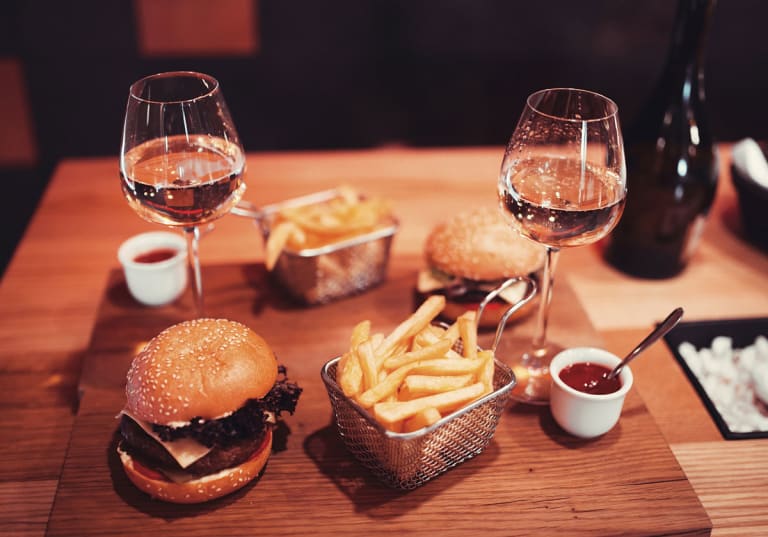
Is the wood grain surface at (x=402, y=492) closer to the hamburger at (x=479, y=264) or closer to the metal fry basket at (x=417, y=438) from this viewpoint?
Result: the metal fry basket at (x=417, y=438)

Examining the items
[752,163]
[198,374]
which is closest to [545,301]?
[198,374]

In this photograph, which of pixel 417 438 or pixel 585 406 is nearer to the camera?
pixel 417 438

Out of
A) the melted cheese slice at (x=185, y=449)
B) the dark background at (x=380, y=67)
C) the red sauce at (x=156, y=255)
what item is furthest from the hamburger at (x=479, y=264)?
the dark background at (x=380, y=67)

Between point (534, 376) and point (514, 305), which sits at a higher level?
point (514, 305)

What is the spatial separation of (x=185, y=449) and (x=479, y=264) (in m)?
0.96

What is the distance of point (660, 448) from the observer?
5.74ft

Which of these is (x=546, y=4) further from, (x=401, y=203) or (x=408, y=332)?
(x=408, y=332)

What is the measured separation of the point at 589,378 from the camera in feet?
5.93

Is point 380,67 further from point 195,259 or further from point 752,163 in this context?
point 195,259

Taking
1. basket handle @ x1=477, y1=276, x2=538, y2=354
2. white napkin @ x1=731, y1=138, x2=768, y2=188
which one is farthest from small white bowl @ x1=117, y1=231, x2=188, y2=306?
white napkin @ x1=731, y1=138, x2=768, y2=188

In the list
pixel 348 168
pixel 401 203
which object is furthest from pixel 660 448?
pixel 348 168

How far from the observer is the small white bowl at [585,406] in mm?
1711

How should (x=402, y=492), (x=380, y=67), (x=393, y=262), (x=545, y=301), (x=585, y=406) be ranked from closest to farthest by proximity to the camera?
(x=402, y=492) < (x=585, y=406) < (x=545, y=301) < (x=393, y=262) < (x=380, y=67)

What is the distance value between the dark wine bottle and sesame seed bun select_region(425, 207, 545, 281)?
41 centimetres
